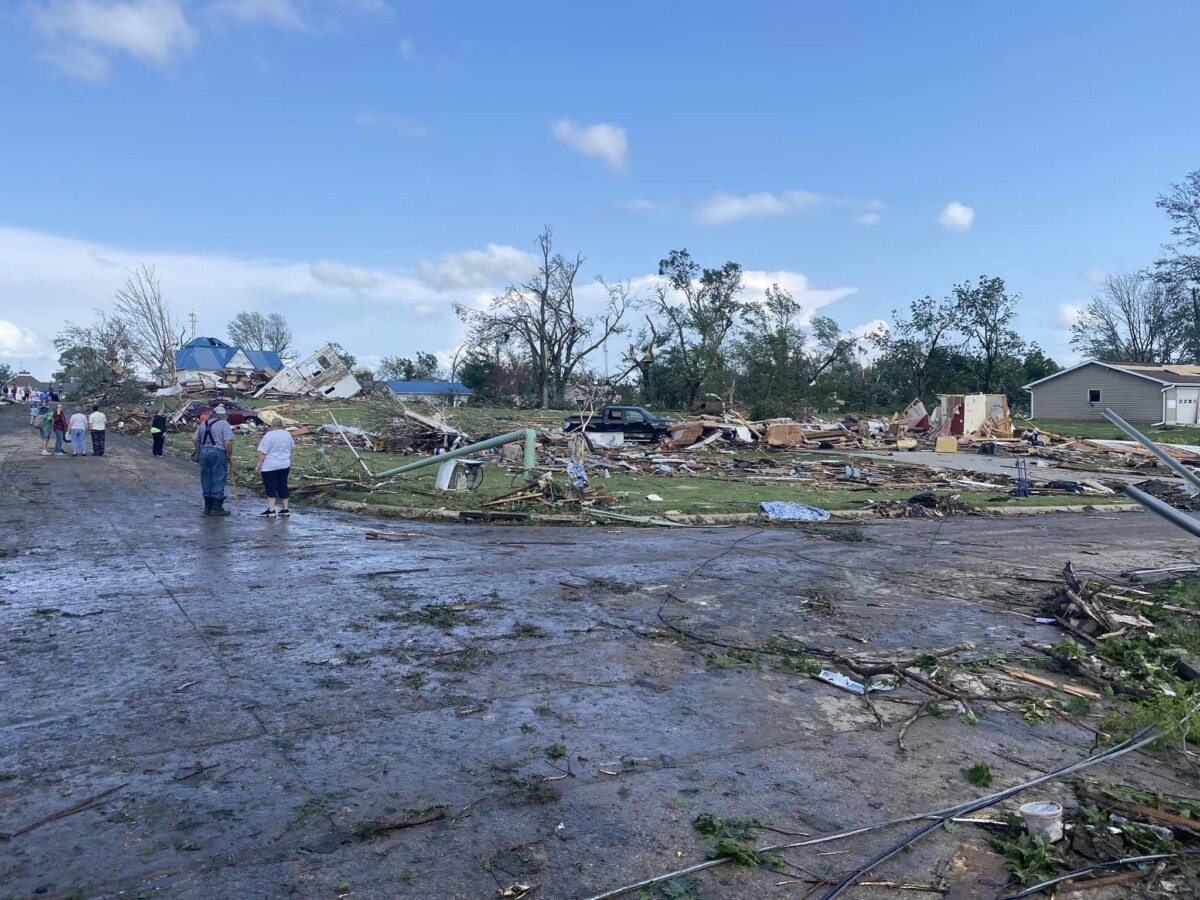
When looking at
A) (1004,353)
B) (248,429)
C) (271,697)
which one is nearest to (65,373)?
(248,429)

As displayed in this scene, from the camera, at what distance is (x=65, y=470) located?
21.2 m

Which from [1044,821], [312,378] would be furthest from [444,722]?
[312,378]

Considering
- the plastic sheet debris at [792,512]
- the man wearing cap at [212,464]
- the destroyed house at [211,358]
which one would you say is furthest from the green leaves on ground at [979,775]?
the destroyed house at [211,358]

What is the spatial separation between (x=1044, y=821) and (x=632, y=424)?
32202 millimetres

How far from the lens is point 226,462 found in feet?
46.4

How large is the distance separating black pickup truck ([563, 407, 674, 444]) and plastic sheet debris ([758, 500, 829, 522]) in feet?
64.1

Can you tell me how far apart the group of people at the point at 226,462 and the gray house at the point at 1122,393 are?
1791 inches

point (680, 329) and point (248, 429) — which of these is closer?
point (248, 429)

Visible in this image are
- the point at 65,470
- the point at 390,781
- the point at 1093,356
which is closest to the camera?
the point at 390,781

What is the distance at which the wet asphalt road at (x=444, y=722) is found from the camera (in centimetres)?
358

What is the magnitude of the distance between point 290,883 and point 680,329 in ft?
233

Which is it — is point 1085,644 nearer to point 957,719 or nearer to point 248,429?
point 957,719

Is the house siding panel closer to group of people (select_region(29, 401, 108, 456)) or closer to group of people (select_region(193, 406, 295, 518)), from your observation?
group of people (select_region(193, 406, 295, 518))

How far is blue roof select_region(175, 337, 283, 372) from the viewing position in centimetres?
7425
